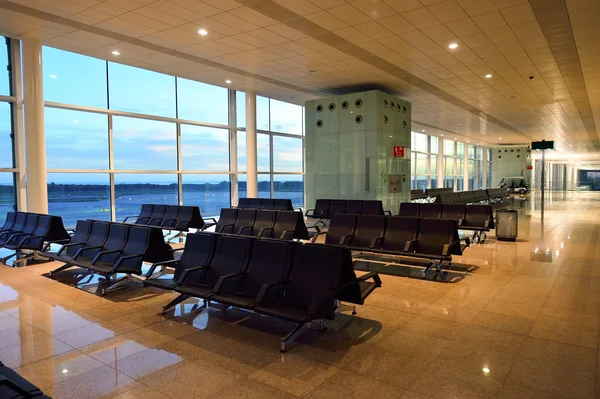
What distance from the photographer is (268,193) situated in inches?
690

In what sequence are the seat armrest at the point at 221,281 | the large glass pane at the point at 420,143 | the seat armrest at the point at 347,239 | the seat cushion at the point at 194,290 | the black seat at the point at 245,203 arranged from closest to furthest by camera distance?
the seat armrest at the point at 221,281 < the seat cushion at the point at 194,290 < the seat armrest at the point at 347,239 < the black seat at the point at 245,203 < the large glass pane at the point at 420,143

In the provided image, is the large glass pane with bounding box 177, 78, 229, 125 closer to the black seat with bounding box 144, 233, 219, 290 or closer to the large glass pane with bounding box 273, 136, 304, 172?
the large glass pane with bounding box 273, 136, 304, 172

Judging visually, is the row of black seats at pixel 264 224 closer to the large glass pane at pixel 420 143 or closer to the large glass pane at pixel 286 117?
the large glass pane at pixel 286 117

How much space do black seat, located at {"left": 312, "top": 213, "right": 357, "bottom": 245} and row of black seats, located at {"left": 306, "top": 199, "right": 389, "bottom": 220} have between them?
8.44 feet

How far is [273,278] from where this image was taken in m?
4.37

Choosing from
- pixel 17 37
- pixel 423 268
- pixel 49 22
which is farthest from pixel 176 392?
pixel 17 37

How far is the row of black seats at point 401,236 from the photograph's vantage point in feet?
21.5

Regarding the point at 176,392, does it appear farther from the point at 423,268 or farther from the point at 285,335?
the point at 423,268

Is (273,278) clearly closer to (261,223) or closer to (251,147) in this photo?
(261,223)

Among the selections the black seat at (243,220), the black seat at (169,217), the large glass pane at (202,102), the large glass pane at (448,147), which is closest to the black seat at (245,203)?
the black seat at (169,217)

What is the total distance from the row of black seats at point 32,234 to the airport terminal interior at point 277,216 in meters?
0.06

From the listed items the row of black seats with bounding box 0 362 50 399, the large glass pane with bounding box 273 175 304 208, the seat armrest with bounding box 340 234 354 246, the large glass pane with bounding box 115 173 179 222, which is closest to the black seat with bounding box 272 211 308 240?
the seat armrest with bounding box 340 234 354 246

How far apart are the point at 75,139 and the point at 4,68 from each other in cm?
223

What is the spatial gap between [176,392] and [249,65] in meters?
10.0
